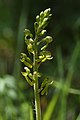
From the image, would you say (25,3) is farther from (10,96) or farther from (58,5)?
(10,96)

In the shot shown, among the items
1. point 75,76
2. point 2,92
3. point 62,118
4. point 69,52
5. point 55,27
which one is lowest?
point 62,118

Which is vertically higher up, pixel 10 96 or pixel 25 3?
pixel 25 3

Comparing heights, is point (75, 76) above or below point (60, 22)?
below

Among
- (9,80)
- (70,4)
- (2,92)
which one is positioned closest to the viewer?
(2,92)

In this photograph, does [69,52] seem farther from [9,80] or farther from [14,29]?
[9,80]

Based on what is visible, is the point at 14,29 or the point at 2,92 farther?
the point at 14,29

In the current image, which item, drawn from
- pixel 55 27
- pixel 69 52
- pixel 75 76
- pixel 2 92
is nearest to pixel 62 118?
pixel 2 92

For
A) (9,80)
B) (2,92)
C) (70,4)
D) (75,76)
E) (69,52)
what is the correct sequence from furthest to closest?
(70,4)
(69,52)
(75,76)
(9,80)
(2,92)

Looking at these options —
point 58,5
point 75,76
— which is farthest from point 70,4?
point 75,76

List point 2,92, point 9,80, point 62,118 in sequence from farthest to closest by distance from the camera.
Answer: point 9,80, point 2,92, point 62,118
